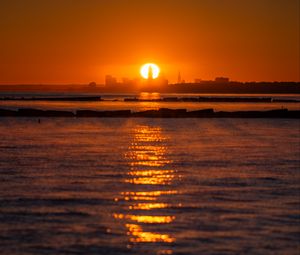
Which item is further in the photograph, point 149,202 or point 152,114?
point 152,114

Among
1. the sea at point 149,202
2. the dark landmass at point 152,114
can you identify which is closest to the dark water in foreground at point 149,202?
the sea at point 149,202

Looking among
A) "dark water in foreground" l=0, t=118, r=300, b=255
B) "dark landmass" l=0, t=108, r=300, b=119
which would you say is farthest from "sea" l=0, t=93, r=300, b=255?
"dark landmass" l=0, t=108, r=300, b=119

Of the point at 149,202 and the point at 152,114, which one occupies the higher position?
the point at 149,202

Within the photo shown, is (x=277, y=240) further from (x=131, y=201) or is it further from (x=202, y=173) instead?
(x=202, y=173)

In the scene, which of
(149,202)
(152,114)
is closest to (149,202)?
(149,202)

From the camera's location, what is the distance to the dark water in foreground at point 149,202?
53.9 ft

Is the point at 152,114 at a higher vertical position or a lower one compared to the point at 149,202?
lower

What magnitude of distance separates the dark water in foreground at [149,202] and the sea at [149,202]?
0.02 metres

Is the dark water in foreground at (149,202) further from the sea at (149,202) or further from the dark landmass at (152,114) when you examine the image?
the dark landmass at (152,114)

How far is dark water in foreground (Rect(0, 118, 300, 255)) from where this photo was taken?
16.4m

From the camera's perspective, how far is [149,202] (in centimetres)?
2169

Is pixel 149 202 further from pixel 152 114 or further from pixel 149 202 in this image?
pixel 152 114

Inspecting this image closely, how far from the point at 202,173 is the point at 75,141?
21248 millimetres

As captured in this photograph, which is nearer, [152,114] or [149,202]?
[149,202]
